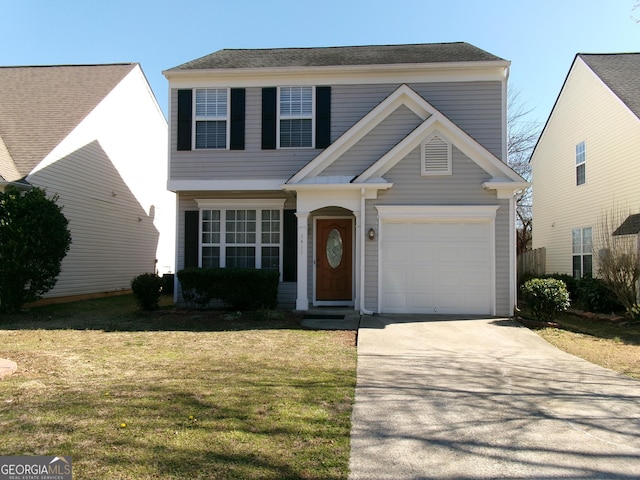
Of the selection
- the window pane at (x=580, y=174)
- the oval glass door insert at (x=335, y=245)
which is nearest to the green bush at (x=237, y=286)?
the oval glass door insert at (x=335, y=245)

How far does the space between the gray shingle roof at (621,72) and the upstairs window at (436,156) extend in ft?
21.0

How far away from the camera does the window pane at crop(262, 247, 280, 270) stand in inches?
488

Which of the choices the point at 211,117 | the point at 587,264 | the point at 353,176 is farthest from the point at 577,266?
the point at 211,117

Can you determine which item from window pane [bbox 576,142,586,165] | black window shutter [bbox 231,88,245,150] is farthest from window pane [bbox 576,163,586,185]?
black window shutter [bbox 231,88,245,150]

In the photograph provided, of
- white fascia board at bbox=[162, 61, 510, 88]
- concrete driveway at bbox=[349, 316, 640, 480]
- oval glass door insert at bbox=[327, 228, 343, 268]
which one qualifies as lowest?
concrete driveway at bbox=[349, 316, 640, 480]

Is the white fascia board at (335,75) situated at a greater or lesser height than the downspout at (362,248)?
greater

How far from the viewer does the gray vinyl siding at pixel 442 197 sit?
10.6 m

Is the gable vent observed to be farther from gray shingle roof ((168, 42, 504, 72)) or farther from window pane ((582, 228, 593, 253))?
window pane ((582, 228, 593, 253))

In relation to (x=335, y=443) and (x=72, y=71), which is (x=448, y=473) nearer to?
(x=335, y=443)

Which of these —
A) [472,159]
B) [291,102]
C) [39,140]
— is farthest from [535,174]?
[39,140]

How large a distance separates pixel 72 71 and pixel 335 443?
1859 cm

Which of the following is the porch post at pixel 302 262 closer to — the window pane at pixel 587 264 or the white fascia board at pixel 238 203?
the white fascia board at pixel 238 203

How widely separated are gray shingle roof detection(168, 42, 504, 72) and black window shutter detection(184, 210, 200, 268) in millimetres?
3929

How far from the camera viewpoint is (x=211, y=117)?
12.5 meters
